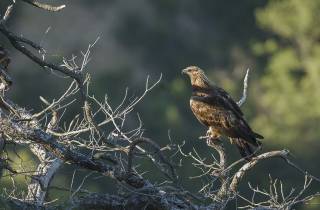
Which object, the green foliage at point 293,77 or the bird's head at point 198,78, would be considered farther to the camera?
the green foliage at point 293,77

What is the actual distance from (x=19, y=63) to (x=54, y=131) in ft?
Result: 76.7

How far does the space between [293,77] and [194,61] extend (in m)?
5.75

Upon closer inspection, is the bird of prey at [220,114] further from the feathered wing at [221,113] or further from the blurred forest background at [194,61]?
the blurred forest background at [194,61]

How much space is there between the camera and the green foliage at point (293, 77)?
75.1ft

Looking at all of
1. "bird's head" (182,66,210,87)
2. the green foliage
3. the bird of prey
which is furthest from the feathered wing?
the green foliage

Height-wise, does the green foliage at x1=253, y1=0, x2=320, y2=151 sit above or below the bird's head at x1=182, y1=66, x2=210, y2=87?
above

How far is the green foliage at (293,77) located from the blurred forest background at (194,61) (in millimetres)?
23

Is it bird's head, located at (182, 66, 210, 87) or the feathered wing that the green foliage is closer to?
bird's head, located at (182, 66, 210, 87)

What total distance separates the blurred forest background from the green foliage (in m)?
0.02

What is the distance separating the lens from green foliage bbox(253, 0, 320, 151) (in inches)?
901

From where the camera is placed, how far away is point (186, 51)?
3181 centimetres

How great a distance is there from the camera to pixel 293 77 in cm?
2448

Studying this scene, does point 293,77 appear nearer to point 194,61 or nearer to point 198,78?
point 194,61

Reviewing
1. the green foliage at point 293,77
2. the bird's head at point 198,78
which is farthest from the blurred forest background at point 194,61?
the bird's head at point 198,78
